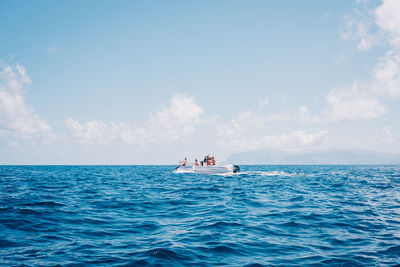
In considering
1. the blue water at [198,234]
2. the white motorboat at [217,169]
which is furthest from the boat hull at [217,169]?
the blue water at [198,234]

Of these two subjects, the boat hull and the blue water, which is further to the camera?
the boat hull

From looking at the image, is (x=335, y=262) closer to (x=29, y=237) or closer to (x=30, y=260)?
(x=30, y=260)

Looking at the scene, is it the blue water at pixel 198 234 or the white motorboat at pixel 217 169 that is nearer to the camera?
the blue water at pixel 198 234

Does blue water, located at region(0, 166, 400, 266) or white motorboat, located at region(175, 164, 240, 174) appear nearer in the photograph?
blue water, located at region(0, 166, 400, 266)

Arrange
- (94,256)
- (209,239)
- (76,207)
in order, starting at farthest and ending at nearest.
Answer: (76,207) → (209,239) → (94,256)

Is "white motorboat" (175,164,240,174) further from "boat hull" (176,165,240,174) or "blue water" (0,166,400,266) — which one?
A: "blue water" (0,166,400,266)

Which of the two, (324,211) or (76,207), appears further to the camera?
(76,207)

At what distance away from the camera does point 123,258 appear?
6.18 metres

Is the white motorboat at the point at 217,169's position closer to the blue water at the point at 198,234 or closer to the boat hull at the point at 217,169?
the boat hull at the point at 217,169

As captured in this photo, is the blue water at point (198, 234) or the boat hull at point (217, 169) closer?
the blue water at point (198, 234)

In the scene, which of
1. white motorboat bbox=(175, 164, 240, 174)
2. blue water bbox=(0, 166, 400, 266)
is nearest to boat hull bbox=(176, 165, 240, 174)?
white motorboat bbox=(175, 164, 240, 174)

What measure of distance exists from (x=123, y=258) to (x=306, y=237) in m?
5.58

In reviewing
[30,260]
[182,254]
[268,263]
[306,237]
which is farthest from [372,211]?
[30,260]

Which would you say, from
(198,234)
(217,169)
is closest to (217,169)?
(217,169)
